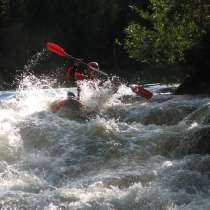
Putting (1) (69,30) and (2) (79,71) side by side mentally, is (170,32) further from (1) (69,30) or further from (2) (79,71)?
(1) (69,30)

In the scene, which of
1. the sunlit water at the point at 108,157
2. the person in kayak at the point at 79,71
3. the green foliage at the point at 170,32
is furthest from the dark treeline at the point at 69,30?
the sunlit water at the point at 108,157

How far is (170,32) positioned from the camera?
16875 mm

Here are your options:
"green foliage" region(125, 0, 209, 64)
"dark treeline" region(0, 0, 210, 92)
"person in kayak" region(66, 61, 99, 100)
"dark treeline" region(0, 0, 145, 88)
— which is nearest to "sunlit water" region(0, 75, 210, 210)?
"person in kayak" region(66, 61, 99, 100)

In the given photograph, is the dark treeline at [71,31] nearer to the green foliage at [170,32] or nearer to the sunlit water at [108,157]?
the green foliage at [170,32]

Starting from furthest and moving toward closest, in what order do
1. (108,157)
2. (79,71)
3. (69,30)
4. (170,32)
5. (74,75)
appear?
(69,30), (170,32), (79,71), (74,75), (108,157)

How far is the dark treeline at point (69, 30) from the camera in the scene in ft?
114

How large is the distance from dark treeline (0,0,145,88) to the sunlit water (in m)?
22.1

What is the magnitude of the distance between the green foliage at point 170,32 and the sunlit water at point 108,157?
13.3 ft

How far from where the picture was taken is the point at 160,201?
701 cm

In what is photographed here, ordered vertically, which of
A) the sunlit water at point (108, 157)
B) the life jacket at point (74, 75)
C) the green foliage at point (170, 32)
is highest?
the green foliage at point (170, 32)

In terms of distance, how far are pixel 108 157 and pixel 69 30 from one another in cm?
2745

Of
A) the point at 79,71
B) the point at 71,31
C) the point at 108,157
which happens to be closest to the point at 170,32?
the point at 79,71

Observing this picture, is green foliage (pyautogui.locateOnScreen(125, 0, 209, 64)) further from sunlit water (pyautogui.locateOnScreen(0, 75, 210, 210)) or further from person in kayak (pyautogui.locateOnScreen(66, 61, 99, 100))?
person in kayak (pyautogui.locateOnScreen(66, 61, 99, 100))

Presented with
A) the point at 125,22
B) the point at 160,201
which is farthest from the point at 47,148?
the point at 125,22
